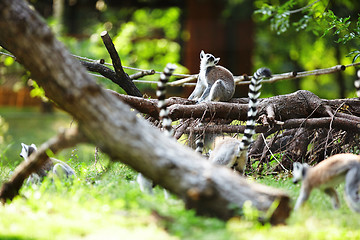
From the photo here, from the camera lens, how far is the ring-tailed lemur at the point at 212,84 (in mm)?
7203

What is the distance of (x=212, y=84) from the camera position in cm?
760

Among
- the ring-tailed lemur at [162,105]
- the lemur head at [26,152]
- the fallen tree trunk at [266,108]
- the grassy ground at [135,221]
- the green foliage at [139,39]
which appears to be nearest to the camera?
the grassy ground at [135,221]

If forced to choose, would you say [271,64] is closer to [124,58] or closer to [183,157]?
[124,58]

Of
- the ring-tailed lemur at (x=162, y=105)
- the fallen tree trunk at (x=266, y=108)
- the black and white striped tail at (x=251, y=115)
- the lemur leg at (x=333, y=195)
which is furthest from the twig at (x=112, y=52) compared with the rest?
the lemur leg at (x=333, y=195)

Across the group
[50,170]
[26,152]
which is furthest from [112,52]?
[50,170]

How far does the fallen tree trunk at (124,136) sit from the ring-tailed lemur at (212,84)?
11.8ft

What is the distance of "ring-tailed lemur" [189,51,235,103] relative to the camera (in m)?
7.20

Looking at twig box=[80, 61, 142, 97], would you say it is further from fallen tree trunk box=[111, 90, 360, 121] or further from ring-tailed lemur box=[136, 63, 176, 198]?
ring-tailed lemur box=[136, 63, 176, 198]

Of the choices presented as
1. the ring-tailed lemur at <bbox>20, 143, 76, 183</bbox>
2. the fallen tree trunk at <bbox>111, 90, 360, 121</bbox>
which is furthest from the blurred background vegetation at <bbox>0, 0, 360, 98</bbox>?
the ring-tailed lemur at <bbox>20, 143, 76, 183</bbox>

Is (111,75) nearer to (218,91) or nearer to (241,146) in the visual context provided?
(218,91)

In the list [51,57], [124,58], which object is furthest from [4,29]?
[124,58]

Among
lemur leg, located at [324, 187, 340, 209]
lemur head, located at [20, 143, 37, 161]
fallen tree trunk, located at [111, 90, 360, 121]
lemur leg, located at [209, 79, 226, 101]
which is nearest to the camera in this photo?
lemur leg, located at [324, 187, 340, 209]

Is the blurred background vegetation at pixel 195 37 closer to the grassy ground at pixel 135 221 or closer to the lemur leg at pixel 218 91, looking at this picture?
the lemur leg at pixel 218 91

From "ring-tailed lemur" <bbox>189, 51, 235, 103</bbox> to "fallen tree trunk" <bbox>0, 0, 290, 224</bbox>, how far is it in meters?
3.59
